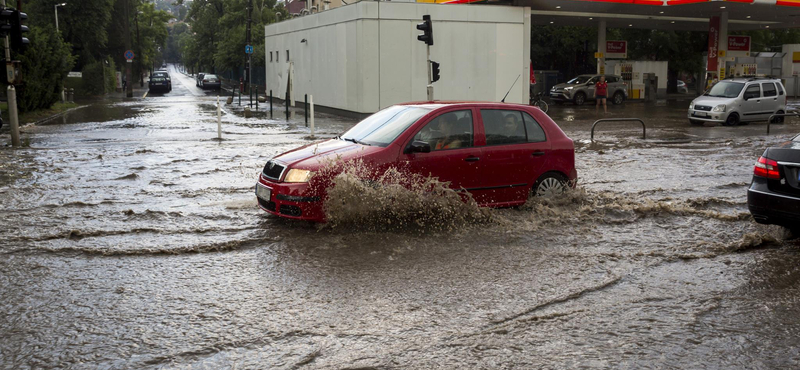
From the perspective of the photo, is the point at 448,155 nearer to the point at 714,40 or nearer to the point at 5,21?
the point at 5,21

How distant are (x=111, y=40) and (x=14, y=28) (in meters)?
53.9

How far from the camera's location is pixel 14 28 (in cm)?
1661

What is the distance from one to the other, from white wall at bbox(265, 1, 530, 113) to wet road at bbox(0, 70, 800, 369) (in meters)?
17.1

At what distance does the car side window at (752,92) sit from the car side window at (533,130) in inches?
739

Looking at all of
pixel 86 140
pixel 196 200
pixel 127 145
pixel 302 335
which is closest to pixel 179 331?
pixel 302 335

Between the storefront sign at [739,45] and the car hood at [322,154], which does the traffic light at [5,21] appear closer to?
the car hood at [322,154]

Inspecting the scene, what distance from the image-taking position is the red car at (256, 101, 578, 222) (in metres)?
8.05

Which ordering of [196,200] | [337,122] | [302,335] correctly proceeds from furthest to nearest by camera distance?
1. [337,122]
2. [196,200]
3. [302,335]

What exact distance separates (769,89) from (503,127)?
796 inches

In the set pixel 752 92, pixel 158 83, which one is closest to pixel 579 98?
pixel 752 92

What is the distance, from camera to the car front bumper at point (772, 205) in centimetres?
704

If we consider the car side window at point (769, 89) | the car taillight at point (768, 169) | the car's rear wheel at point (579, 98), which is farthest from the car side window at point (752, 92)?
the car taillight at point (768, 169)

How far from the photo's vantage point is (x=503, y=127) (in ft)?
29.6

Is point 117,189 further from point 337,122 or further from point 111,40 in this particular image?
point 111,40
